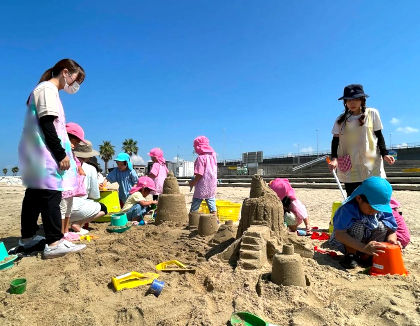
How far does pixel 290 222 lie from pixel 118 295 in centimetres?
279

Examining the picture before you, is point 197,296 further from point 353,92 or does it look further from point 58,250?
point 353,92

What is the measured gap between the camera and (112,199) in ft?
17.9

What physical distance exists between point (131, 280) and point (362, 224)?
1.97m

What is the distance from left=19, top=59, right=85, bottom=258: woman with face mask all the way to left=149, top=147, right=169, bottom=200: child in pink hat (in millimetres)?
2880

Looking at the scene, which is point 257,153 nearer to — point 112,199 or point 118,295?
point 112,199

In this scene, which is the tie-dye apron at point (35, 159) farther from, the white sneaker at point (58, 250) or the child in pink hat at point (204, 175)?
the child in pink hat at point (204, 175)

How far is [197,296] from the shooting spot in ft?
6.59

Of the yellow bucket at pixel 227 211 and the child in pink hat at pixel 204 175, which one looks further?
the yellow bucket at pixel 227 211

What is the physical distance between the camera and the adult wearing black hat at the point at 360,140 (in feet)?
10.9

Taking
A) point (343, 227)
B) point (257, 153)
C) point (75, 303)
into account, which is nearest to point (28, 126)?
point (75, 303)

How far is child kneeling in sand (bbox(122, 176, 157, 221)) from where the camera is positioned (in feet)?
16.6

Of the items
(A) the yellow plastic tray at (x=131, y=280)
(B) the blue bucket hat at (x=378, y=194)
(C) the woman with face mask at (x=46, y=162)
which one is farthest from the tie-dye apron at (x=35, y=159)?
(B) the blue bucket hat at (x=378, y=194)

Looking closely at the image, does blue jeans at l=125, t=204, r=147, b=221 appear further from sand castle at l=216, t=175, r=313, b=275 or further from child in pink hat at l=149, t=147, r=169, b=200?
sand castle at l=216, t=175, r=313, b=275

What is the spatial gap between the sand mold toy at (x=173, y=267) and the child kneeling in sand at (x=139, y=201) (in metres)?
2.47
